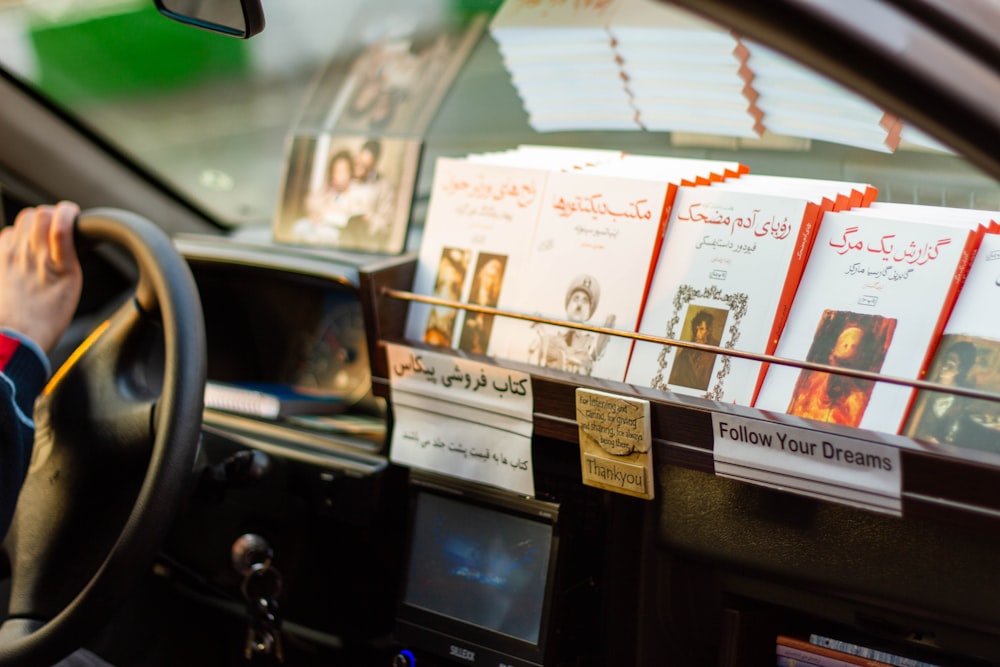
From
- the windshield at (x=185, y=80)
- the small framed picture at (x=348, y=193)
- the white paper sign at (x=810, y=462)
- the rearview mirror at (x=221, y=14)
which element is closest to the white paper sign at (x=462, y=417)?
the white paper sign at (x=810, y=462)

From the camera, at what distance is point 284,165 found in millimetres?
1595

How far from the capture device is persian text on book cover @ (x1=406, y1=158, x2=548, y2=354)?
1.16 m

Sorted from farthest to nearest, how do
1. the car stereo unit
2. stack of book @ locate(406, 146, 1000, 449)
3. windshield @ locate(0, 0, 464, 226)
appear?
windshield @ locate(0, 0, 464, 226) → the car stereo unit → stack of book @ locate(406, 146, 1000, 449)

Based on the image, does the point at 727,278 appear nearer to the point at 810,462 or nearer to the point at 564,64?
the point at 810,462

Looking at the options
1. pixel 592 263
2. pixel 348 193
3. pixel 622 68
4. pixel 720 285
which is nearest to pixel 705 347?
pixel 720 285

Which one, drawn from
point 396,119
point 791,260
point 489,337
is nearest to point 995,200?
point 791,260

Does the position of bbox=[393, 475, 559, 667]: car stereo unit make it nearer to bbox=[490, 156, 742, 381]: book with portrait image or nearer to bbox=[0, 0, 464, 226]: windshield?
bbox=[490, 156, 742, 381]: book with portrait image

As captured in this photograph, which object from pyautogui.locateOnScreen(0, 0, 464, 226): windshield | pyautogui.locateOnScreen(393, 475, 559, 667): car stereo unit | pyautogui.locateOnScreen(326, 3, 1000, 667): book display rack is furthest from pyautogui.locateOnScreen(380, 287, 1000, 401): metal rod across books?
pyautogui.locateOnScreen(0, 0, 464, 226): windshield

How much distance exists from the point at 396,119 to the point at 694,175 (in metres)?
0.67

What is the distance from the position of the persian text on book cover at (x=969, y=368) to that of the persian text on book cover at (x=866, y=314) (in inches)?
0.5

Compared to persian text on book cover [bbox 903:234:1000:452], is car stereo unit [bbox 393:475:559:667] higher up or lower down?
lower down

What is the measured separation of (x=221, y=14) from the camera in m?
0.87

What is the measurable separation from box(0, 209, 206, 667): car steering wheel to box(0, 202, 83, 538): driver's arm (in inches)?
1.5

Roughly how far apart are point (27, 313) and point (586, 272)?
692mm
